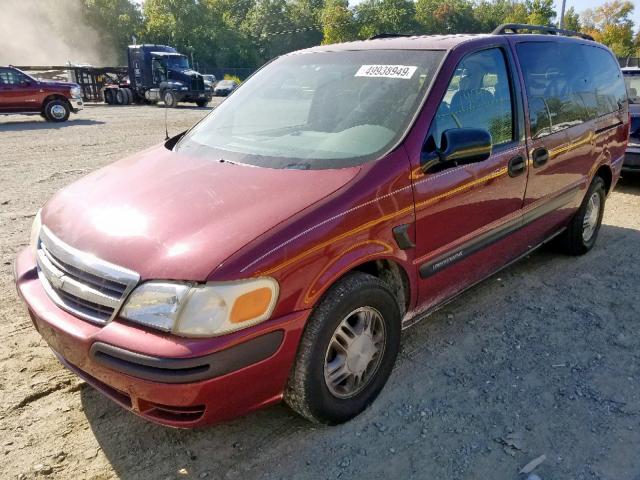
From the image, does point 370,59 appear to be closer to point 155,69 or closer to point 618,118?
point 618,118

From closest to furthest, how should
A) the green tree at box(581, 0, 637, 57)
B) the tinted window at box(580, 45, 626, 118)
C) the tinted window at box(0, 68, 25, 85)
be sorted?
1. the tinted window at box(580, 45, 626, 118)
2. the tinted window at box(0, 68, 25, 85)
3. the green tree at box(581, 0, 637, 57)

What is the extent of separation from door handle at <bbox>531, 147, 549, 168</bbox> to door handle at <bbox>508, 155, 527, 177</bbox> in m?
0.15

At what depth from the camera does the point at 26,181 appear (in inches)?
311

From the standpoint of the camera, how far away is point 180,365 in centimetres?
199

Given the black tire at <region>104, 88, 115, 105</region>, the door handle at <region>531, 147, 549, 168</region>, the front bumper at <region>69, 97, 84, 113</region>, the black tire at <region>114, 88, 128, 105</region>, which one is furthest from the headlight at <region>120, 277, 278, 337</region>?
the black tire at <region>104, 88, 115, 105</region>

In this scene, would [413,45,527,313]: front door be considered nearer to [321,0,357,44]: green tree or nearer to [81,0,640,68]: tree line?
[81,0,640,68]: tree line

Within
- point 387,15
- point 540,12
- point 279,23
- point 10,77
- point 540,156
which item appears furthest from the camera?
point 279,23

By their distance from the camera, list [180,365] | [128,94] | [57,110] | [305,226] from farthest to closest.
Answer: [128,94] → [57,110] → [305,226] → [180,365]

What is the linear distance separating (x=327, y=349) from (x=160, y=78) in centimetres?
2619

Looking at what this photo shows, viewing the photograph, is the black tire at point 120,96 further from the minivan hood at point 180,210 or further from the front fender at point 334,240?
the front fender at point 334,240

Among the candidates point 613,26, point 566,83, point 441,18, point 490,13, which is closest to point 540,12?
point 613,26

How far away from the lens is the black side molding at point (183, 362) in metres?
2.01

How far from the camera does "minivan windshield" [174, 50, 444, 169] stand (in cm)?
280

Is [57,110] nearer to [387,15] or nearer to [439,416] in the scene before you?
[439,416]
